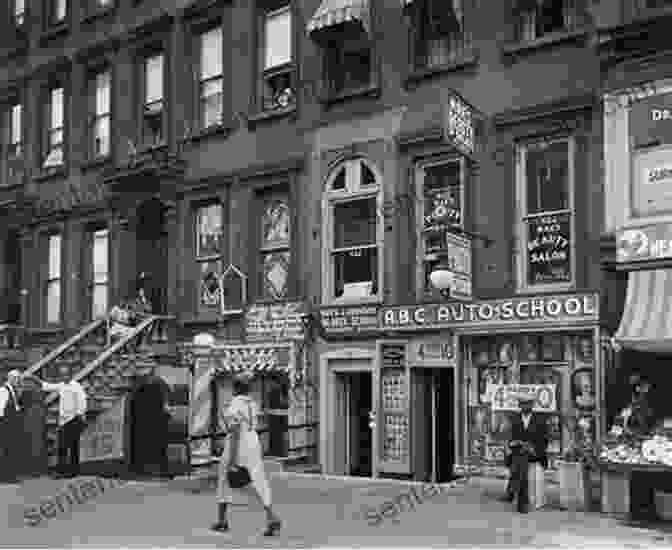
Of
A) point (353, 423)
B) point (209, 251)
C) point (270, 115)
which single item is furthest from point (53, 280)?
point (353, 423)

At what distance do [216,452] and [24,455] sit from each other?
3.47 metres

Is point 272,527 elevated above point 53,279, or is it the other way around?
point 53,279

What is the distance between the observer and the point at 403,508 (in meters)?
14.0

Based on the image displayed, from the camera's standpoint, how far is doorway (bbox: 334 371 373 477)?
1833 centimetres

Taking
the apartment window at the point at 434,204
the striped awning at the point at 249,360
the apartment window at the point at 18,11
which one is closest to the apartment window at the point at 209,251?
the striped awning at the point at 249,360

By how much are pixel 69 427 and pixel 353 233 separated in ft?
20.4

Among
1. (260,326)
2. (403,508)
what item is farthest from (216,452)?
(403,508)

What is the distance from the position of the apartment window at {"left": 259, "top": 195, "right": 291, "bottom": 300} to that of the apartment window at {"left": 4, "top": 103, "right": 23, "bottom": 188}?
957 cm

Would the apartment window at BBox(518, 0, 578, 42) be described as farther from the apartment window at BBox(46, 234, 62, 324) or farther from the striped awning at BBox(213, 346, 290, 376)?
the apartment window at BBox(46, 234, 62, 324)

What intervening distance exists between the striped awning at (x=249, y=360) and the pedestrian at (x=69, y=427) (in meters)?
3.14

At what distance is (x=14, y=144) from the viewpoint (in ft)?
89.5

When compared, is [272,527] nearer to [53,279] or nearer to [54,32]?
[53,279]

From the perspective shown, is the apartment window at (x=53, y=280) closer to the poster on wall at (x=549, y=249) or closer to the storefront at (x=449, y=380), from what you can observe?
the storefront at (x=449, y=380)

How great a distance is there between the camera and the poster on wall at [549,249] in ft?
51.7
